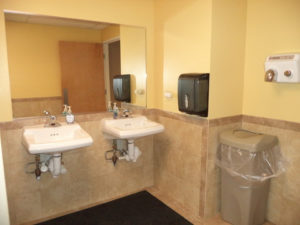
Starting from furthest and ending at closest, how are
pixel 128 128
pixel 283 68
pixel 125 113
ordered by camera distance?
pixel 125 113 < pixel 128 128 < pixel 283 68

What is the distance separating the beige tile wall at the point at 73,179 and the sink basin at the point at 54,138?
0.62ft

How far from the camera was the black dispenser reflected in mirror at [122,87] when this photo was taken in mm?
2686

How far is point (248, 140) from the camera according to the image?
2.03 m

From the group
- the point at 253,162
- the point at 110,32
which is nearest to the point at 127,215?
the point at 253,162

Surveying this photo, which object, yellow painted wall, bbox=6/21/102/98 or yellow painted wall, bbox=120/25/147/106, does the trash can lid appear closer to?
yellow painted wall, bbox=120/25/147/106

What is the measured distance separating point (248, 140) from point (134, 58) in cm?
155

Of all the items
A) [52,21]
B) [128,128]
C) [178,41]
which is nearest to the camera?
[52,21]

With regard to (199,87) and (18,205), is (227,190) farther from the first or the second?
(18,205)

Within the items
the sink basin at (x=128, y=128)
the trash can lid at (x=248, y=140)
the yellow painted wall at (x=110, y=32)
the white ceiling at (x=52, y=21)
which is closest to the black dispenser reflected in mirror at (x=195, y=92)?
the trash can lid at (x=248, y=140)

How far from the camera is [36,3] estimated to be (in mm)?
2088

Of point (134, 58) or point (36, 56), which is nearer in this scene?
point (36, 56)

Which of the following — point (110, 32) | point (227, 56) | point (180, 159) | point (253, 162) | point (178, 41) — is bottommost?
point (180, 159)

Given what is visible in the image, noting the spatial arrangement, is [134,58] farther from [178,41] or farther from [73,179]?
[73,179]

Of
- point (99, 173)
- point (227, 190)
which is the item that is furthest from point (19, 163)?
point (227, 190)
